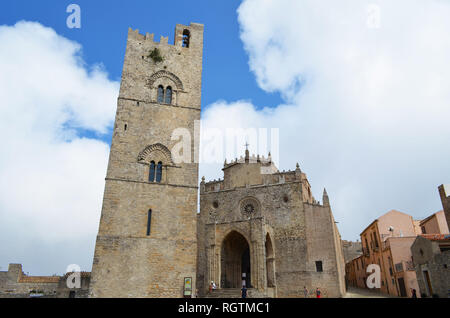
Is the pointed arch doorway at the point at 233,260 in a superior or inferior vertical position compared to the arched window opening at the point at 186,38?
inferior

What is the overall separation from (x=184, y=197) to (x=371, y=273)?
23165 mm

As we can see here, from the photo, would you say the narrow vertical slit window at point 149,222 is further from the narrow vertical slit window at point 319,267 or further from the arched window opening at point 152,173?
the narrow vertical slit window at point 319,267

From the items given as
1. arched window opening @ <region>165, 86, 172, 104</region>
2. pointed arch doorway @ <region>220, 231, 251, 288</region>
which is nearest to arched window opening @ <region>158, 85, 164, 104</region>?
arched window opening @ <region>165, 86, 172, 104</region>

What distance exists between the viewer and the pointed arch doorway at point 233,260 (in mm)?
23203

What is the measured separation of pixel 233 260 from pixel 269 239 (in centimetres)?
322

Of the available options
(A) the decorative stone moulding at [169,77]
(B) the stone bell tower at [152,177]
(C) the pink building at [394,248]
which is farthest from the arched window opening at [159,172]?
(C) the pink building at [394,248]

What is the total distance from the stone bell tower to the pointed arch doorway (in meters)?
8.13

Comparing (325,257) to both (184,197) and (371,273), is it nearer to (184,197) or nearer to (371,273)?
(371,273)

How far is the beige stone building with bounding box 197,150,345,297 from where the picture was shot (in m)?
21.3

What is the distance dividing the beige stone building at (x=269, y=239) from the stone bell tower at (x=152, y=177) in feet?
23.5

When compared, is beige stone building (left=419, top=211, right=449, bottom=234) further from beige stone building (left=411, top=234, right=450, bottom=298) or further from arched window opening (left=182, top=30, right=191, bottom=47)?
arched window opening (left=182, top=30, right=191, bottom=47)

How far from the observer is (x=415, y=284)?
20641 mm

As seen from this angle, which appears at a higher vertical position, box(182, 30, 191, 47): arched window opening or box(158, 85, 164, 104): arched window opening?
box(182, 30, 191, 47): arched window opening
